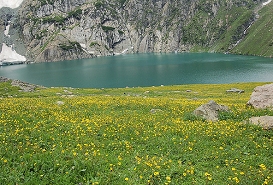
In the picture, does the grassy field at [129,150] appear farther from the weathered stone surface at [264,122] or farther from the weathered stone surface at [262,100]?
the weathered stone surface at [262,100]

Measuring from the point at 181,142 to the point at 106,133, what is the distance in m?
4.75

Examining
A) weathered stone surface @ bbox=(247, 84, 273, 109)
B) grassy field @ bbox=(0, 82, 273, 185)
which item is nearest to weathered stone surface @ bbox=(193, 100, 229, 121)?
grassy field @ bbox=(0, 82, 273, 185)

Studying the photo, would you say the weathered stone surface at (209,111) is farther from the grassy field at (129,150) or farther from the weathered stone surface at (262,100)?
the weathered stone surface at (262,100)

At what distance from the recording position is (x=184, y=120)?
59.7 ft

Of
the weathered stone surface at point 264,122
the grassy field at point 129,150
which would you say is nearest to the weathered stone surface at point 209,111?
the grassy field at point 129,150

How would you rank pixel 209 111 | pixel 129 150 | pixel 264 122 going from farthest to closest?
1. pixel 209 111
2. pixel 264 122
3. pixel 129 150

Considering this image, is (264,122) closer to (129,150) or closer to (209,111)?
(209,111)

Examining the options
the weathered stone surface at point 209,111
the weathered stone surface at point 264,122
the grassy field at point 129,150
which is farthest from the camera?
the weathered stone surface at point 209,111

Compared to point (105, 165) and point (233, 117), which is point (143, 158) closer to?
point (105, 165)

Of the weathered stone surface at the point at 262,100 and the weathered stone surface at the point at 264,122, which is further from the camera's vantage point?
the weathered stone surface at the point at 262,100

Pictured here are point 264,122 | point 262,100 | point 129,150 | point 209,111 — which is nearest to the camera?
point 129,150

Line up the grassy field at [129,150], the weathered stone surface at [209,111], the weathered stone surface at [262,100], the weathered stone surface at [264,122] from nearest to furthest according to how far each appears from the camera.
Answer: the grassy field at [129,150] < the weathered stone surface at [264,122] < the weathered stone surface at [209,111] < the weathered stone surface at [262,100]

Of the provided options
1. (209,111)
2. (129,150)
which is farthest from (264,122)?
(129,150)

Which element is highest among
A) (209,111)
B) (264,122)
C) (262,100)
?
(264,122)
